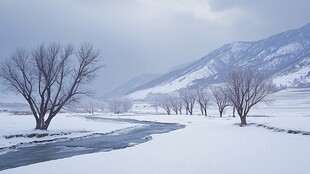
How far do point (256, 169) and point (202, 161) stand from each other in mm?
3750

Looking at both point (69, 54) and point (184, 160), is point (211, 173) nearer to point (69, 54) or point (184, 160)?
point (184, 160)

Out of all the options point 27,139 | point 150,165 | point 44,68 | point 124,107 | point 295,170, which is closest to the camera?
point 295,170

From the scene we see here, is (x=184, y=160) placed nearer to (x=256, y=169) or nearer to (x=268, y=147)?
(x=256, y=169)

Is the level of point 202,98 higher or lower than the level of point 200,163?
higher

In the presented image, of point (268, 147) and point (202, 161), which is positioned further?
point (268, 147)

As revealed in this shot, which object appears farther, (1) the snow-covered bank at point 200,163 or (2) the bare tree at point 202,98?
(2) the bare tree at point 202,98

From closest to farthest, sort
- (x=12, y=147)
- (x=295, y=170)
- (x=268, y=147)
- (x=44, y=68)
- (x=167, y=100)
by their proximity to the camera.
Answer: (x=295, y=170) → (x=268, y=147) → (x=12, y=147) → (x=44, y=68) → (x=167, y=100)

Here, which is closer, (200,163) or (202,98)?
(200,163)

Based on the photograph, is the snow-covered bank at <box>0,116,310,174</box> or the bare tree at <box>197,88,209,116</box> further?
the bare tree at <box>197,88,209,116</box>

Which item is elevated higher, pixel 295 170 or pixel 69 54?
pixel 69 54

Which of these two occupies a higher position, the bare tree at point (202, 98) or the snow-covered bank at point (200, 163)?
the bare tree at point (202, 98)

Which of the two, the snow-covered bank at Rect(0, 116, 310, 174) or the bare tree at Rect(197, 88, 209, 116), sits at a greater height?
the bare tree at Rect(197, 88, 209, 116)

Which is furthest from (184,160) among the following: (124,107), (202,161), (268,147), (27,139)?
(124,107)

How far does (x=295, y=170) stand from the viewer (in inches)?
580
